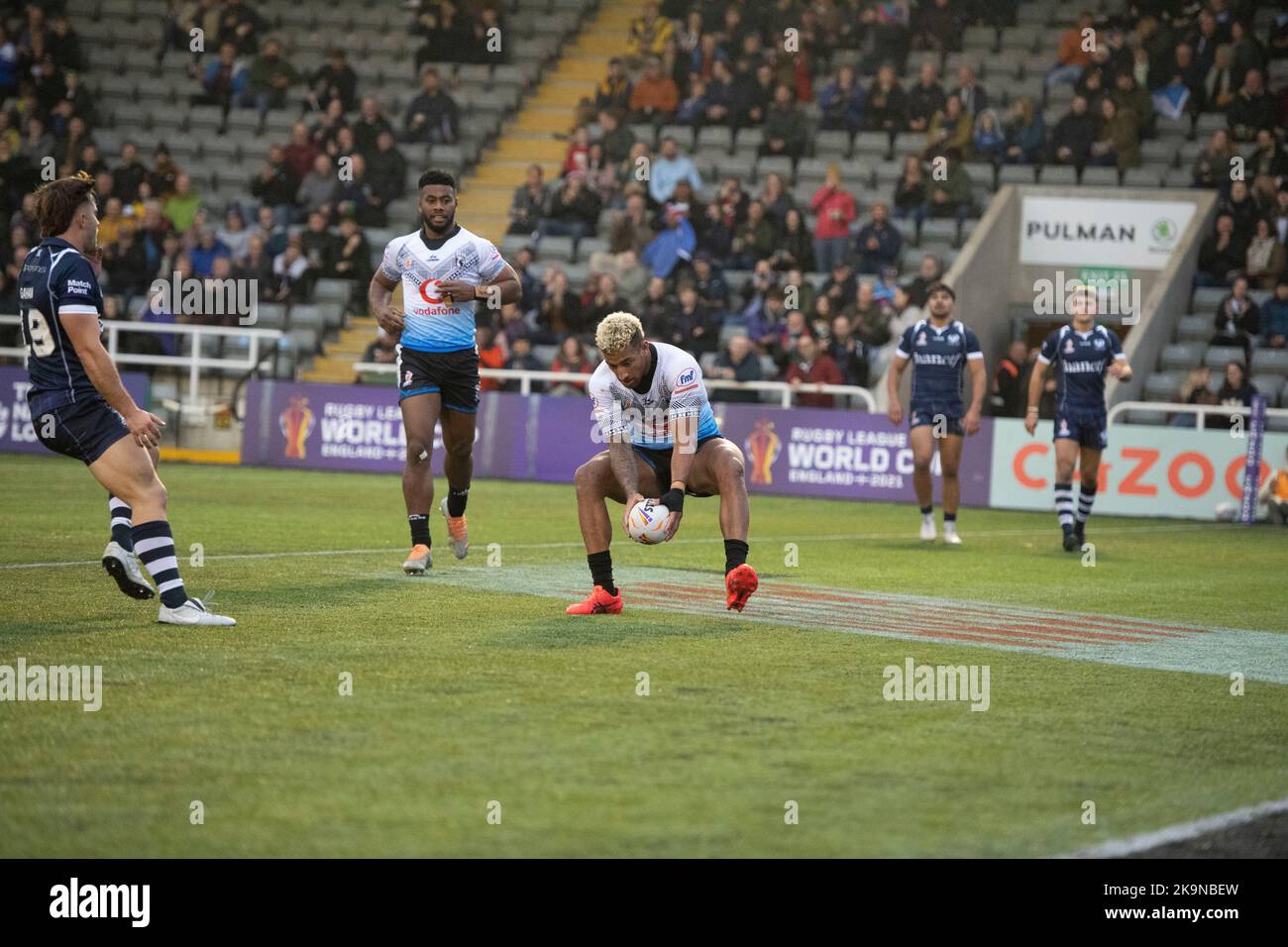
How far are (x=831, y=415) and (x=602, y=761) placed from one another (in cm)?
1677

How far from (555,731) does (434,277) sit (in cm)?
578

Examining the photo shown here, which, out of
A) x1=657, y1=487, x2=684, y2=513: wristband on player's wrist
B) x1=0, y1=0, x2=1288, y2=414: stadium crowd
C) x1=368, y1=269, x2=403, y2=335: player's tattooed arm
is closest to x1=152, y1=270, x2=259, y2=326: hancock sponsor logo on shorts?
x1=0, y1=0, x2=1288, y2=414: stadium crowd

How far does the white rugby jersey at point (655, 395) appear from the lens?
9281mm

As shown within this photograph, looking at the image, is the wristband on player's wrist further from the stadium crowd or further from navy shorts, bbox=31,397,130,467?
the stadium crowd

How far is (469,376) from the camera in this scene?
11516 mm

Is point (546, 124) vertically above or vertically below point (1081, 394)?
above

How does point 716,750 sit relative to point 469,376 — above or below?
below

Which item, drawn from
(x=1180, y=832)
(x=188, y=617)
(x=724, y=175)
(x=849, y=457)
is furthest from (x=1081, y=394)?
(x=724, y=175)

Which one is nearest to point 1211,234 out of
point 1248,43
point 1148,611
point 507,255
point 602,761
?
point 1248,43

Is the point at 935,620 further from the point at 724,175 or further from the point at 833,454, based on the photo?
the point at 724,175

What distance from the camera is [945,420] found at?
53.4ft

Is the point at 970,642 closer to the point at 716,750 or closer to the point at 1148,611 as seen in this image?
the point at 1148,611
